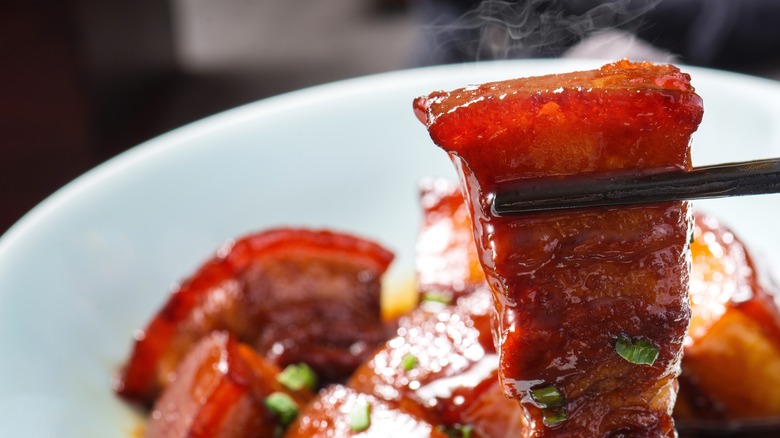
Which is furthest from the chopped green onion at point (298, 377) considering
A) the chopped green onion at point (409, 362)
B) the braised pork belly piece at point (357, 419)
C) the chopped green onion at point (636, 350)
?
the chopped green onion at point (636, 350)

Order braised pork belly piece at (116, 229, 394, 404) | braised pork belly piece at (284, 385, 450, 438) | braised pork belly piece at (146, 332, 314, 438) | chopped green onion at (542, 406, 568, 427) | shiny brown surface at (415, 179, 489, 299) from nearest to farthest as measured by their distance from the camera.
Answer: chopped green onion at (542, 406, 568, 427) → braised pork belly piece at (284, 385, 450, 438) → braised pork belly piece at (146, 332, 314, 438) → braised pork belly piece at (116, 229, 394, 404) → shiny brown surface at (415, 179, 489, 299)

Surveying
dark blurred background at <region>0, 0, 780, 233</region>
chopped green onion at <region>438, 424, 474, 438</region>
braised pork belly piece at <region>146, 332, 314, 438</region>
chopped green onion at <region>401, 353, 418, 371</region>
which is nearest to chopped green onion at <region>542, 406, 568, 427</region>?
chopped green onion at <region>438, 424, 474, 438</region>

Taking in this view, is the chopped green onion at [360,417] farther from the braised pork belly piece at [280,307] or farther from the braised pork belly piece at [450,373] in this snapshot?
the braised pork belly piece at [280,307]

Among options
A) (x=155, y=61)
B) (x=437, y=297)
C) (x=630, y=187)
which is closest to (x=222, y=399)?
(x=437, y=297)

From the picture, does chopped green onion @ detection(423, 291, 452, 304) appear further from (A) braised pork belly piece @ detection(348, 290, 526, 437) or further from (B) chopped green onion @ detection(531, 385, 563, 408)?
(B) chopped green onion @ detection(531, 385, 563, 408)

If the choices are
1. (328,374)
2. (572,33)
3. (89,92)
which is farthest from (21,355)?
(89,92)

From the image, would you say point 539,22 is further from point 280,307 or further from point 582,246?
point 582,246
